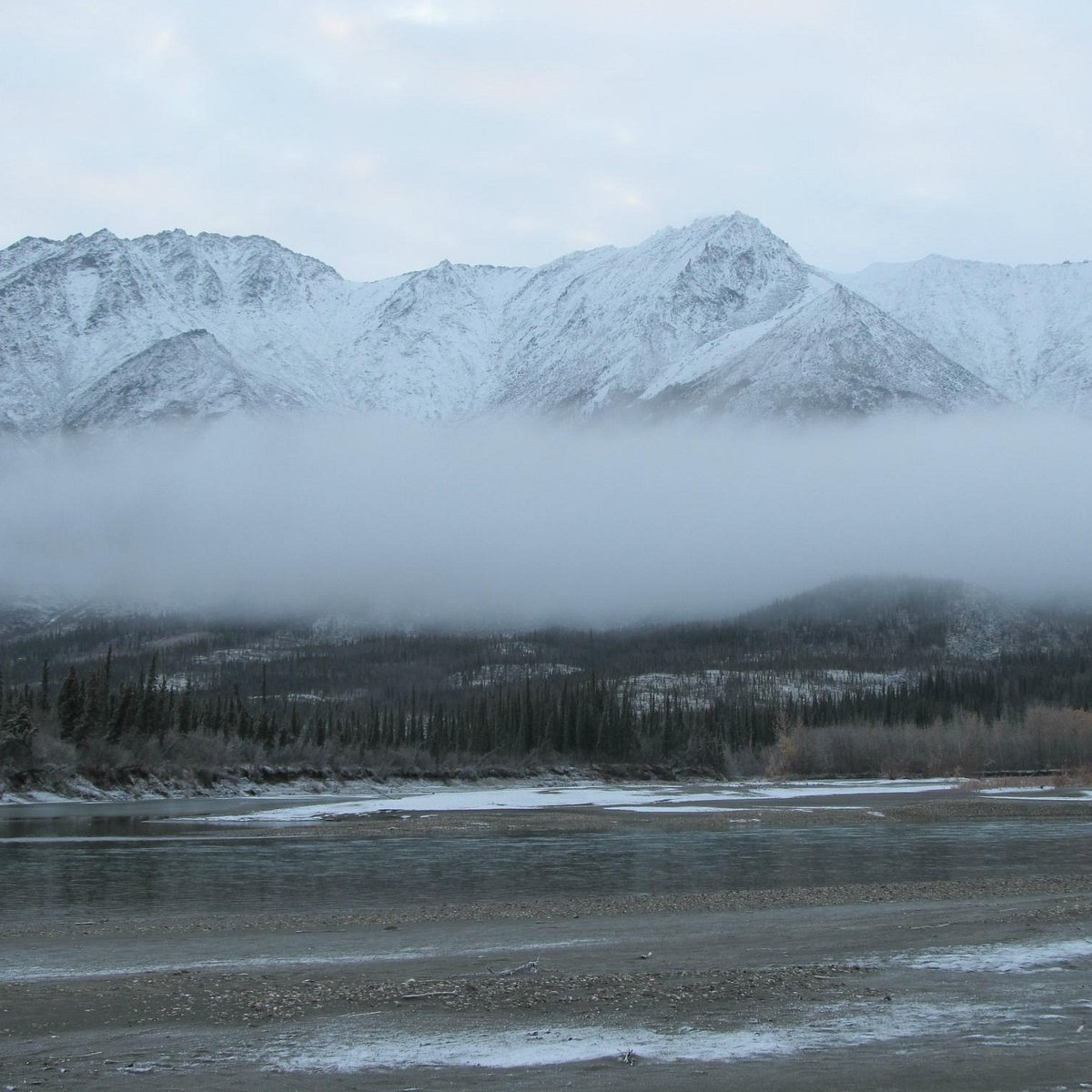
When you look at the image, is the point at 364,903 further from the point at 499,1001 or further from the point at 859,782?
the point at 859,782

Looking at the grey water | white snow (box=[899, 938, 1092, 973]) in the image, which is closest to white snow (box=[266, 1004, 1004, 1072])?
white snow (box=[899, 938, 1092, 973])

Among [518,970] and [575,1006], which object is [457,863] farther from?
[575,1006]

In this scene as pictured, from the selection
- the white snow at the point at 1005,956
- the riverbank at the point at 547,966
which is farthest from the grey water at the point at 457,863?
the white snow at the point at 1005,956

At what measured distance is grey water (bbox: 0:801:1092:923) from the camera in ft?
137

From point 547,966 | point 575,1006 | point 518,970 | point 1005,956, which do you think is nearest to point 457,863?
point 547,966

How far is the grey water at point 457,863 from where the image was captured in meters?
41.6

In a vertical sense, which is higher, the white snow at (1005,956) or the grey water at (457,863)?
the white snow at (1005,956)

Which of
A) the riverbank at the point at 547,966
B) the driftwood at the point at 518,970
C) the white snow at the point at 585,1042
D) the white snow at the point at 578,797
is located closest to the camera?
the riverbank at the point at 547,966

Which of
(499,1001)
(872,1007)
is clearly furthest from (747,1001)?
(499,1001)

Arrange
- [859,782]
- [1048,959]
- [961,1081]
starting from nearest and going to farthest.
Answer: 1. [961,1081]
2. [1048,959]
3. [859,782]

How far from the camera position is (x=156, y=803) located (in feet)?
375

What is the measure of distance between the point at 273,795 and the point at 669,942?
110m

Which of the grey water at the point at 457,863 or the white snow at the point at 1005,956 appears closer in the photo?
the white snow at the point at 1005,956

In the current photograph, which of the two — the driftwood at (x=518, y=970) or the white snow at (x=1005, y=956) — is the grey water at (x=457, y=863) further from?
the white snow at (x=1005, y=956)
